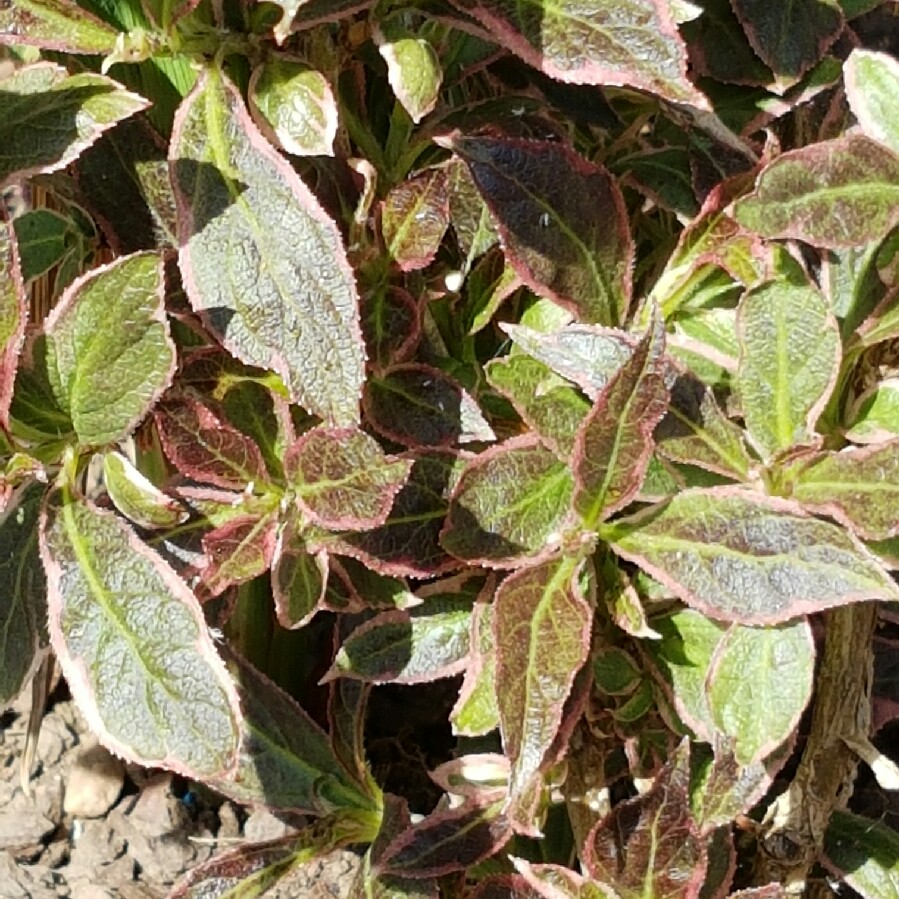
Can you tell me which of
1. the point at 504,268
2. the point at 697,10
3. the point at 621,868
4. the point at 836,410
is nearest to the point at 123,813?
the point at 621,868

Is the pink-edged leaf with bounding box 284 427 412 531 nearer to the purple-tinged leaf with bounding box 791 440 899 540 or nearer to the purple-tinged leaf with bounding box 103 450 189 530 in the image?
the purple-tinged leaf with bounding box 103 450 189 530

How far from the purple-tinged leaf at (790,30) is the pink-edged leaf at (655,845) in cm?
51

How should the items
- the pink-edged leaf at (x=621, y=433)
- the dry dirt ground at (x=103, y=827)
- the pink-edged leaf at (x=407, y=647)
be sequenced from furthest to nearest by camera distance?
→ the dry dirt ground at (x=103, y=827) → the pink-edged leaf at (x=407, y=647) → the pink-edged leaf at (x=621, y=433)

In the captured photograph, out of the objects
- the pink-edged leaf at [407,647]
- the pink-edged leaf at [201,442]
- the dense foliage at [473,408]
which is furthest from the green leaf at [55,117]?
the pink-edged leaf at [407,647]

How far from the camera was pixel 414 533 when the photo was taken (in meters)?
0.97

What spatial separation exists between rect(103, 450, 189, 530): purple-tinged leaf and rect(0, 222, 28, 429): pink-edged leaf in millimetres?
73

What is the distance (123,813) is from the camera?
136 centimetres

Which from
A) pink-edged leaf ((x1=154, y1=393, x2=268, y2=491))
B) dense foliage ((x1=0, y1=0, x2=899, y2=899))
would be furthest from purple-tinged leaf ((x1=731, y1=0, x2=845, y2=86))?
pink-edged leaf ((x1=154, y1=393, x2=268, y2=491))

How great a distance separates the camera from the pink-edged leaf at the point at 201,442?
0.92 metres

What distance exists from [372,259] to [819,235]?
32cm

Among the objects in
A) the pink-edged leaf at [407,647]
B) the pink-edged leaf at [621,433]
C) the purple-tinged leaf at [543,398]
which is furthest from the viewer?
the pink-edged leaf at [407,647]

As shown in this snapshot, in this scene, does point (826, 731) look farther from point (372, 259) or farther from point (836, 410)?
point (372, 259)

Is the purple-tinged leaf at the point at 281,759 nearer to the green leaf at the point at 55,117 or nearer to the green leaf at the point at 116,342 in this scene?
the green leaf at the point at 116,342

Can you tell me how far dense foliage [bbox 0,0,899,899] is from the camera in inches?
33.9
